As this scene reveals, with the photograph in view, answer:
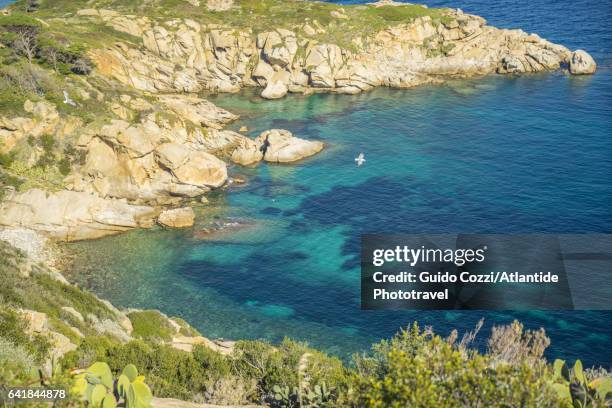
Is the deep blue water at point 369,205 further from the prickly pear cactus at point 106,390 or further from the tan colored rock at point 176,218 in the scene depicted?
the prickly pear cactus at point 106,390

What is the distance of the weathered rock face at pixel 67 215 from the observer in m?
70.0

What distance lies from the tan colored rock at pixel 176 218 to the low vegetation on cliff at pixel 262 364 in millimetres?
23881

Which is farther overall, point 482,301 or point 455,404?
point 482,301

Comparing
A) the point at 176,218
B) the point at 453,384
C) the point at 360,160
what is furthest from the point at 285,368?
the point at 360,160

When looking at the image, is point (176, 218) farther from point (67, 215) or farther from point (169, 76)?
point (169, 76)

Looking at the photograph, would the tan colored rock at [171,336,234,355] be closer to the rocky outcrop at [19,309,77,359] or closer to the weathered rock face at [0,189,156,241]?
the rocky outcrop at [19,309,77,359]

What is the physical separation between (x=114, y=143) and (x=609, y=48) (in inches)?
3807

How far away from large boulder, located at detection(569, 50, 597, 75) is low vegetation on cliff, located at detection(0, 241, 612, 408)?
91855mm

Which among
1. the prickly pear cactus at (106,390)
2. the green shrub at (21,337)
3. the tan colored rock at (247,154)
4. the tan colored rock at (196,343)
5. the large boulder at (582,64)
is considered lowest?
the tan colored rock at (196,343)

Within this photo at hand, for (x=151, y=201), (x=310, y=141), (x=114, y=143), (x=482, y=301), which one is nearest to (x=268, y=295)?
(x=482, y=301)

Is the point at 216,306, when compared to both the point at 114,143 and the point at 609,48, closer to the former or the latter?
the point at 114,143

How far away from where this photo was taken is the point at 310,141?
93.1m

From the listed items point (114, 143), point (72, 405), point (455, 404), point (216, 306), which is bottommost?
point (216, 306)

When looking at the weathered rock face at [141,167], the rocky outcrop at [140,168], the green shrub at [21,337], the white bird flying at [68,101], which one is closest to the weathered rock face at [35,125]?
the white bird flying at [68,101]
